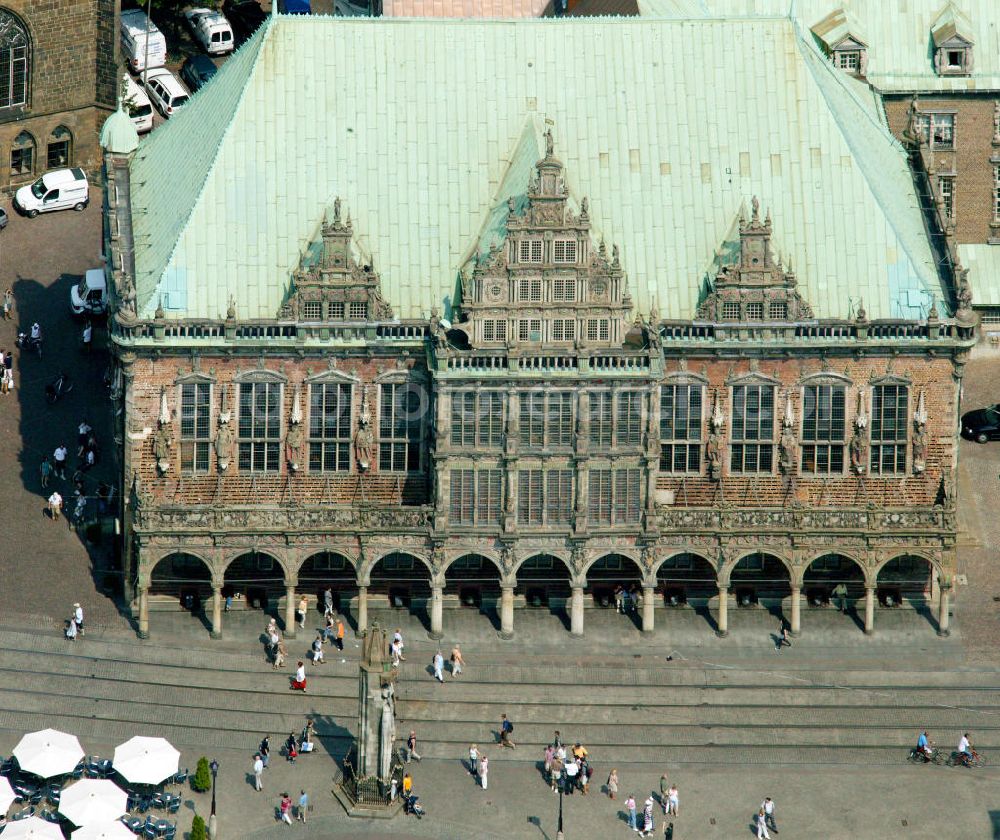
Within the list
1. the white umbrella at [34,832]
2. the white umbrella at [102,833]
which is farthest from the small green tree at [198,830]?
the white umbrella at [34,832]

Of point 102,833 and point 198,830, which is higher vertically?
point 198,830

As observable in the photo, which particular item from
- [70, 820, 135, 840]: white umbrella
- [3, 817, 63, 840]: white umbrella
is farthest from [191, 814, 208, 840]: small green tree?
[3, 817, 63, 840]: white umbrella

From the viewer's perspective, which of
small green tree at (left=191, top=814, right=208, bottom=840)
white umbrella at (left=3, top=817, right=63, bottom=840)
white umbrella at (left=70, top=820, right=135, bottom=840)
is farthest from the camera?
small green tree at (left=191, top=814, right=208, bottom=840)

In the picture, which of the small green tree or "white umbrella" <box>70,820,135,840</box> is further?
the small green tree

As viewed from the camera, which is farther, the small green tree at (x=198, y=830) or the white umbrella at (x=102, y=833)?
the small green tree at (x=198, y=830)

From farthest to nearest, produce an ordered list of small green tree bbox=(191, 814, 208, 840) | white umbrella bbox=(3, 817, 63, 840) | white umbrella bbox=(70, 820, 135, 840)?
small green tree bbox=(191, 814, 208, 840)
white umbrella bbox=(70, 820, 135, 840)
white umbrella bbox=(3, 817, 63, 840)

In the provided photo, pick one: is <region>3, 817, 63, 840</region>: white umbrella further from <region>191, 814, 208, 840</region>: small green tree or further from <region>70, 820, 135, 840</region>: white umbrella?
<region>191, 814, 208, 840</region>: small green tree

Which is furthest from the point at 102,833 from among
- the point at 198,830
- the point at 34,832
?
the point at 198,830

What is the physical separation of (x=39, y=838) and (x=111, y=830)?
10.9 feet

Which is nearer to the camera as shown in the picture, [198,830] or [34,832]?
[34,832]

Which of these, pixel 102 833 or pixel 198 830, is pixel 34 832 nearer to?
pixel 102 833

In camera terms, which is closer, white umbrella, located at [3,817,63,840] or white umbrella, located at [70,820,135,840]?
white umbrella, located at [3,817,63,840]

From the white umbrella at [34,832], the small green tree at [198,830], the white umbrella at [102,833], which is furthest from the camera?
the small green tree at [198,830]

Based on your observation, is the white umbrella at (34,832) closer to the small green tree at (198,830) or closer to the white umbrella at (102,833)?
the white umbrella at (102,833)
